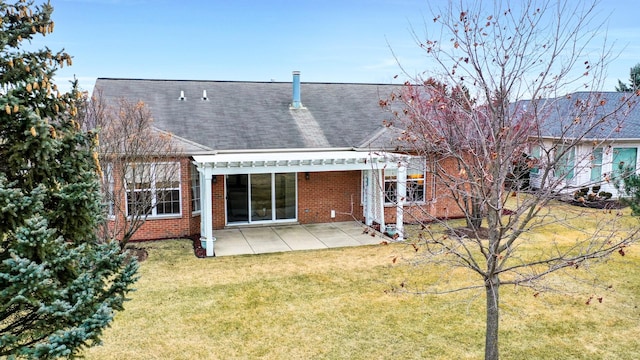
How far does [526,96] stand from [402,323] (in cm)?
468

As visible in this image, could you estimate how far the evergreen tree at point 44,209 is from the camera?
4.19m

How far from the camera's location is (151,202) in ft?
46.8

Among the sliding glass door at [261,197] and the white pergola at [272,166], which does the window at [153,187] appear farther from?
the sliding glass door at [261,197]

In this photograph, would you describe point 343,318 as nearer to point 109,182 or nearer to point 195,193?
point 109,182

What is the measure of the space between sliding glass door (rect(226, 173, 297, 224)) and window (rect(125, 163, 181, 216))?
2164 mm

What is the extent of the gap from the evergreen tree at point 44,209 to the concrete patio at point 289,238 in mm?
8974

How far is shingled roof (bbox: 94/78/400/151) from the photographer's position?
17.5 metres

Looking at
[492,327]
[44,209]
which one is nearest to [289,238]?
[492,327]

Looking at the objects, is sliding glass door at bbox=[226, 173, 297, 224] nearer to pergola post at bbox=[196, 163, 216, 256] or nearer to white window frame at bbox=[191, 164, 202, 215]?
white window frame at bbox=[191, 164, 202, 215]

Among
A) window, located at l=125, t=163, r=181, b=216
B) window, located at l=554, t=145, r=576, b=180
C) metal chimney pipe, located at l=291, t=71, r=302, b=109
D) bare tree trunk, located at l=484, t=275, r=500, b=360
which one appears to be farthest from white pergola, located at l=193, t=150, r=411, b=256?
bare tree trunk, located at l=484, t=275, r=500, b=360

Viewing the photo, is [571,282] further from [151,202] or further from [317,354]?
[151,202]

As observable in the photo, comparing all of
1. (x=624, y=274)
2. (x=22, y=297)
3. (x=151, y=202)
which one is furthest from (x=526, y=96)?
(x=151, y=202)

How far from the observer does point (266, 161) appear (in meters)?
14.3

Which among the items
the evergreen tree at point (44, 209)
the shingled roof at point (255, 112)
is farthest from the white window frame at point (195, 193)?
the evergreen tree at point (44, 209)
